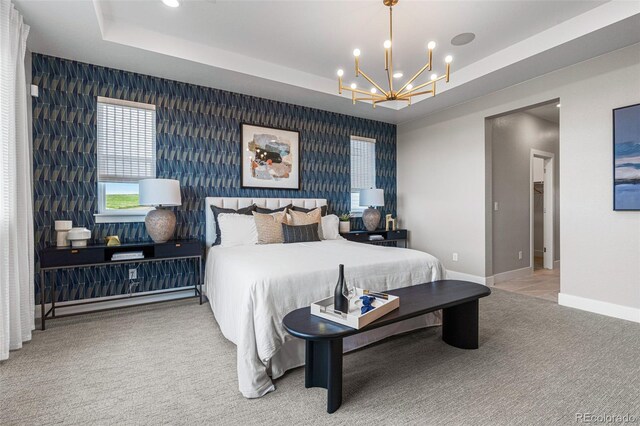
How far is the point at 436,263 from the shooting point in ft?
9.47

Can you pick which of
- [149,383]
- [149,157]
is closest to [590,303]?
[149,383]

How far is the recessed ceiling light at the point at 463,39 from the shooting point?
3.27 m

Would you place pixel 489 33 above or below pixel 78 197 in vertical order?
above

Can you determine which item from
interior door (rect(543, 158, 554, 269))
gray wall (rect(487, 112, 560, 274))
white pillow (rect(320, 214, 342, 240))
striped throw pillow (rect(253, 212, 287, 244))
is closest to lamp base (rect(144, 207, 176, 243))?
striped throw pillow (rect(253, 212, 287, 244))

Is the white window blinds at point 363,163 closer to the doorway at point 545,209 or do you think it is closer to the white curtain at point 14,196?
the doorway at point 545,209

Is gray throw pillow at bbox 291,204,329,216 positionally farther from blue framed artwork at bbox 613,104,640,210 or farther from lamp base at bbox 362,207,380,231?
blue framed artwork at bbox 613,104,640,210

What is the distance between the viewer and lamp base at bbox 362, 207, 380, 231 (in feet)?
17.3

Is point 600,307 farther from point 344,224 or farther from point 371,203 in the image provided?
point 344,224

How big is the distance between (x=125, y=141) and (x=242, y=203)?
1.57m

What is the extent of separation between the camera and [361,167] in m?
5.66

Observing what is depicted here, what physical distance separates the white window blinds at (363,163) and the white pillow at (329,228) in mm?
1203

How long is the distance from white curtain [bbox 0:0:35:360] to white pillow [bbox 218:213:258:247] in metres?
1.72

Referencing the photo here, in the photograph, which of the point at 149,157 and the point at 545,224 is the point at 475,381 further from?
the point at 545,224

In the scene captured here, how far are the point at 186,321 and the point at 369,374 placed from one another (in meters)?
1.98
